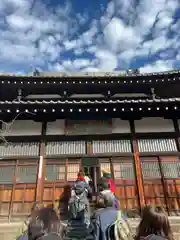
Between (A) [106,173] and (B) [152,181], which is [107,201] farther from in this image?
(B) [152,181]

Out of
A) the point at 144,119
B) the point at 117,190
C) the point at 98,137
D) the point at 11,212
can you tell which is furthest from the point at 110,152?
the point at 11,212

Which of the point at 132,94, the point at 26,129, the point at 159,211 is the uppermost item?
the point at 132,94

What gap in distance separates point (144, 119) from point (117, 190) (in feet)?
9.65

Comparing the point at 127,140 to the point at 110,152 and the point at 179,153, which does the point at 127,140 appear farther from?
the point at 179,153

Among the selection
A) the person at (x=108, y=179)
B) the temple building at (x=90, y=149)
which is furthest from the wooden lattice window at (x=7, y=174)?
the person at (x=108, y=179)

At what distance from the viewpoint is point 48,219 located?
162cm

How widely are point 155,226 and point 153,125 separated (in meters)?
5.71

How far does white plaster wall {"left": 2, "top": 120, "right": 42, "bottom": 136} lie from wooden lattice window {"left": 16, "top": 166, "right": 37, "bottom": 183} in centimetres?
127

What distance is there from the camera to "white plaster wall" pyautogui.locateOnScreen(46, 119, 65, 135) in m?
7.00

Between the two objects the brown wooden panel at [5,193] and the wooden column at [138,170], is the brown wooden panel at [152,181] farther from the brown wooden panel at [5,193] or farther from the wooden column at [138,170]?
the brown wooden panel at [5,193]

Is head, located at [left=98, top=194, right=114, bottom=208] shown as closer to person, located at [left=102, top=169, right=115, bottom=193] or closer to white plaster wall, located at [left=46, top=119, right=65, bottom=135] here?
person, located at [left=102, top=169, right=115, bottom=193]

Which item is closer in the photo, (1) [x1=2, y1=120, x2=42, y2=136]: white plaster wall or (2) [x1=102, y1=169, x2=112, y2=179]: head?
(2) [x1=102, y1=169, x2=112, y2=179]: head

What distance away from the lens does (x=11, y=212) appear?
5945 millimetres

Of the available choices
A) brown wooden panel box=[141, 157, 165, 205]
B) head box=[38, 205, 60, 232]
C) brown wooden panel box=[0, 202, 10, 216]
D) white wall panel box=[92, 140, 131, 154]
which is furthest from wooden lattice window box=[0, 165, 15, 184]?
head box=[38, 205, 60, 232]
